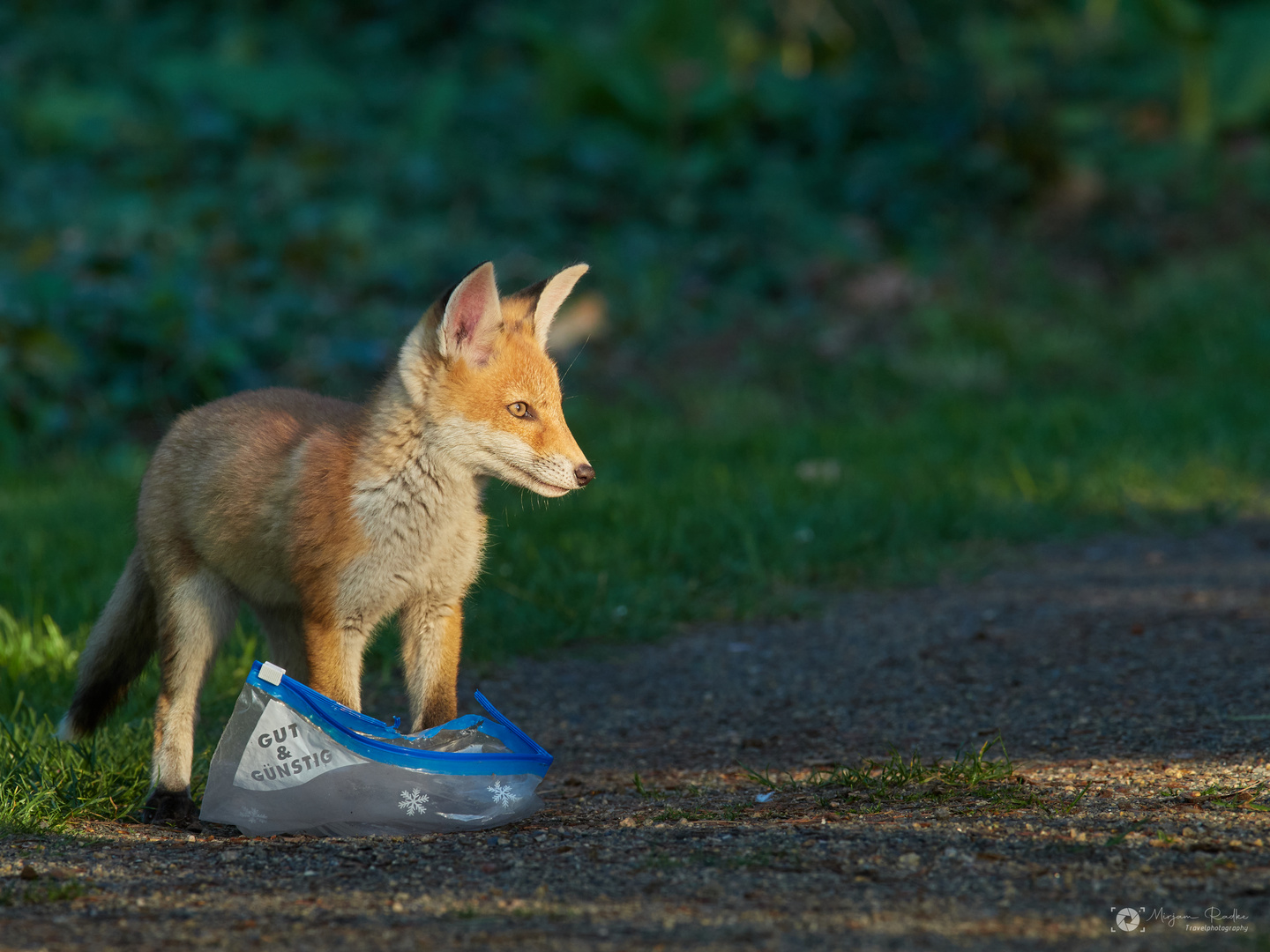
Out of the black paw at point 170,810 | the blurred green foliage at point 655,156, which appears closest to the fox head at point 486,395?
the black paw at point 170,810

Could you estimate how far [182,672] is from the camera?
12.4ft

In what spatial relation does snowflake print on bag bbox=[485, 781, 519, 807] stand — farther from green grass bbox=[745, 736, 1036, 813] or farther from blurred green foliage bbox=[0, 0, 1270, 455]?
blurred green foliage bbox=[0, 0, 1270, 455]

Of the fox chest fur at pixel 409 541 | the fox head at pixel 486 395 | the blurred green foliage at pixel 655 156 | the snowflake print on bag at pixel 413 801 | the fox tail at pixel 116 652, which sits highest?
the blurred green foliage at pixel 655 156

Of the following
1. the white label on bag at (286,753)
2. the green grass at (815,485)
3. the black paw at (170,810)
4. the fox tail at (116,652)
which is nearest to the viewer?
the white label on bag at (286,753)

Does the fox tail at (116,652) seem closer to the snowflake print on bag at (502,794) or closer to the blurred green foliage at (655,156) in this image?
the snowflake print on bag at (502,794)

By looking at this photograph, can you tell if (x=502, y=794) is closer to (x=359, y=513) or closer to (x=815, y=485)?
(x=359, y=513)

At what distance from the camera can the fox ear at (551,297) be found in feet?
13.4

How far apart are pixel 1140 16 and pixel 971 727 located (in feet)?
32.4

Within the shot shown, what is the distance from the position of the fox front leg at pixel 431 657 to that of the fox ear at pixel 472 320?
0.74 metres

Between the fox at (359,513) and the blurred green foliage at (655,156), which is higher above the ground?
the blurred green foliage at (655,156)

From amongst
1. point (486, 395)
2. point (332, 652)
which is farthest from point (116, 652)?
point (486, 395)

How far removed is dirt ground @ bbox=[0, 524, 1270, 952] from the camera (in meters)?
2.64

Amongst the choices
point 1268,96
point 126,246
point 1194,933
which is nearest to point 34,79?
point 126,246

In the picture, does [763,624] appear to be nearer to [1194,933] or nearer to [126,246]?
[1194,933]
